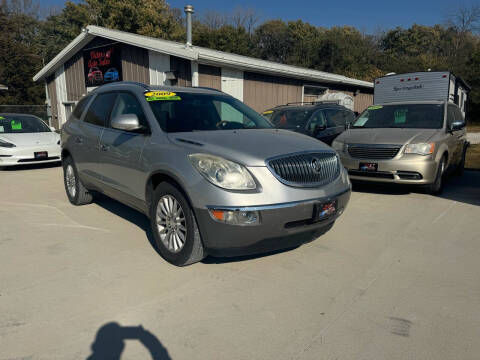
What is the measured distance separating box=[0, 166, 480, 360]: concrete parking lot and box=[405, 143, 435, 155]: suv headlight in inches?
58.9

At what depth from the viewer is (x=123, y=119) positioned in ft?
11.7

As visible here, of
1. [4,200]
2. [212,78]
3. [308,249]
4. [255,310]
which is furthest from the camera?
[212,78]

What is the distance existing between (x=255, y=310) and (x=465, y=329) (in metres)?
1.42

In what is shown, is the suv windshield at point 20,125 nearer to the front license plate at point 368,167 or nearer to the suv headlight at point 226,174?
the front license plate at point 368,167

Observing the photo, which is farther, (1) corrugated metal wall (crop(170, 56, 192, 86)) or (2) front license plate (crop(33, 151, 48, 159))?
Answer: (1) corrugated metal wall (crop(170, 56, 192, 86))

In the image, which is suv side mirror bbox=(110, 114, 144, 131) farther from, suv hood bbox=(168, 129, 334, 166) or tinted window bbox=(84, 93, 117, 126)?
tinted window bbox=(84, 93, 117, 126)

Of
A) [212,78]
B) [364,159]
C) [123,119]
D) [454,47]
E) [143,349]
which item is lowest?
[143,349]

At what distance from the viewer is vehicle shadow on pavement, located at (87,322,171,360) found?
2.21 metres

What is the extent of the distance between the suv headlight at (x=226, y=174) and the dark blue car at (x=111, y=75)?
13470 millimetres

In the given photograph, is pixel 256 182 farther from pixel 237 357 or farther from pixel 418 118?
pixel 418 118

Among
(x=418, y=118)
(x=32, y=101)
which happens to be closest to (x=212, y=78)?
(x=418, y=118)

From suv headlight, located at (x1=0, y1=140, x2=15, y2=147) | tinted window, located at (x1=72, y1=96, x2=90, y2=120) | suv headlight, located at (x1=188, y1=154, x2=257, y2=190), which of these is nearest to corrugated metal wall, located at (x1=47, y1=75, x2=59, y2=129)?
suv headlight, located at (x1=0, y1=140, x2=15, y2=147)

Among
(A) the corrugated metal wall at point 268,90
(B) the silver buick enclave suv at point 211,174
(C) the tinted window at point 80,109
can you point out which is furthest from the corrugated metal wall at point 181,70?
(B) the silver buick enclave suv at point 211,174

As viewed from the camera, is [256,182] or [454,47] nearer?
[256,182]
